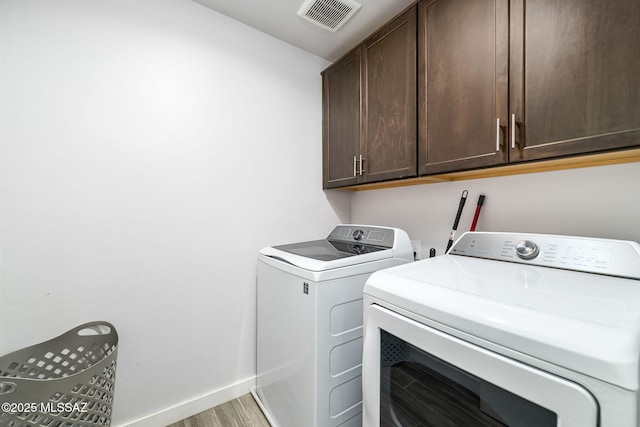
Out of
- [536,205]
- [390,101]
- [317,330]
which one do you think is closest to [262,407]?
[317,330]

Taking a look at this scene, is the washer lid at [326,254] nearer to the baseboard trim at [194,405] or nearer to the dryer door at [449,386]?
the dryer door at [449,386]

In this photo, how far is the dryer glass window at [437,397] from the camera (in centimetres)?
56

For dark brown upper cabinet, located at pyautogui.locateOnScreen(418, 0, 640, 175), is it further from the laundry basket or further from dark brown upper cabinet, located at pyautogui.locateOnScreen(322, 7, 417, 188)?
the laundry basket

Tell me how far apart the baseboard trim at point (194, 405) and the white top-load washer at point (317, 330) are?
22 centimetres

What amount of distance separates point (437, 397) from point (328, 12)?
6.32 ft

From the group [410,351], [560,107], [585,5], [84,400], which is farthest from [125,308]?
[585,5]

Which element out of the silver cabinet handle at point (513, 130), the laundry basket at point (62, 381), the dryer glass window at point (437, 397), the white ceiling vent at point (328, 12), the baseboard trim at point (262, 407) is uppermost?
→ the white ceiling vent at point (328, 12)

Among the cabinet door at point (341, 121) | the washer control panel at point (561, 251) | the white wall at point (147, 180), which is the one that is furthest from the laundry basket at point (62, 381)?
the washer control panel at point (561, 251)

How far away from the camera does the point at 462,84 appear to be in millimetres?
1101

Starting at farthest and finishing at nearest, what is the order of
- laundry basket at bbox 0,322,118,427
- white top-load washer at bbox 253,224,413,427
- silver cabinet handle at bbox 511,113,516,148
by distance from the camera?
white top-load washer at bbox 253,224,413,427 → silver cabinet handle at bbox 511,113,516,148 → laundry basket at bbox 0,322,118,427

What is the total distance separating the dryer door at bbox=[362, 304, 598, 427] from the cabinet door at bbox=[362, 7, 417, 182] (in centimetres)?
87

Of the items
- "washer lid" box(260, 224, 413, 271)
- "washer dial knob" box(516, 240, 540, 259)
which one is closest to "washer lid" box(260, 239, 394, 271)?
"washer lid" box(260, 224, 413, 271)

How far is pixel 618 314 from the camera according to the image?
53 cm

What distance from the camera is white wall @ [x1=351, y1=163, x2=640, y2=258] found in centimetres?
98
